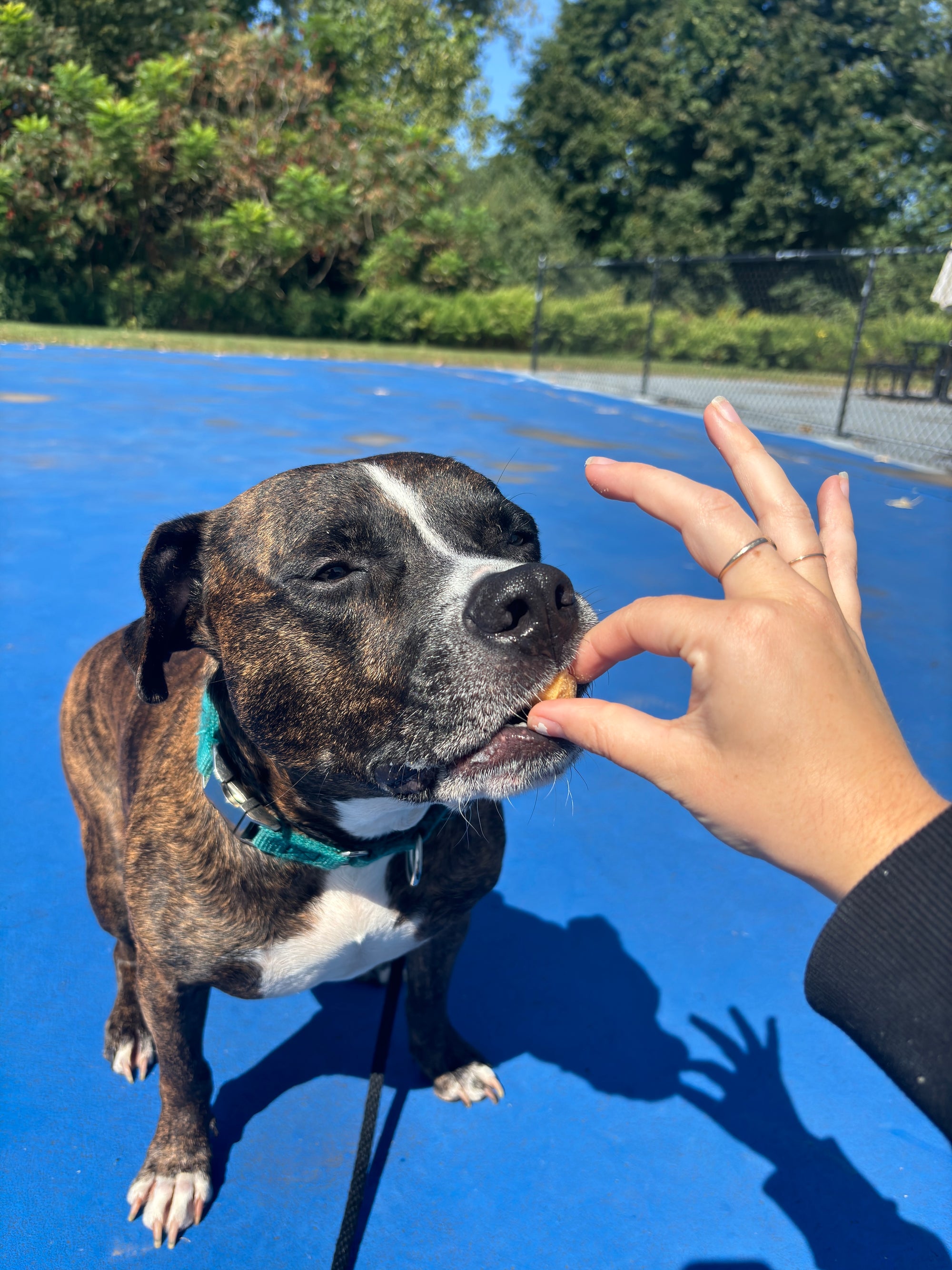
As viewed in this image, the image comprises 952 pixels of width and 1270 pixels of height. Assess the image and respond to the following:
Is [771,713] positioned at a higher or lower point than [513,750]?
higher

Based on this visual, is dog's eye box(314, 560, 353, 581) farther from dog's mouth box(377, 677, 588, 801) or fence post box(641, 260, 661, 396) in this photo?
fence post box(641, 260, 661, 396)

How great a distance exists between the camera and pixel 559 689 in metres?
1.56

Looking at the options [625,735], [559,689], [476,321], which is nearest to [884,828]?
[625,735]

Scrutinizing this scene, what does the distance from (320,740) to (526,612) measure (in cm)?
49

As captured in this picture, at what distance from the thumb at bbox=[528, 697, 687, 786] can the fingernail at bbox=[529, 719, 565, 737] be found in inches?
0.5

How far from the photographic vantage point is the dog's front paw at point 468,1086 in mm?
2145

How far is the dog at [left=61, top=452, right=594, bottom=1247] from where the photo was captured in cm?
160

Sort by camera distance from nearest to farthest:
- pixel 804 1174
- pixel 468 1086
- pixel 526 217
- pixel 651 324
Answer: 1. pixel 804 1174
2. pixel 468 1086
3. pixel 651 324
4. pixel 526 217

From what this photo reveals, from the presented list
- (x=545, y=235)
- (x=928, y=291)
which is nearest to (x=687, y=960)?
(x=928, y=291)

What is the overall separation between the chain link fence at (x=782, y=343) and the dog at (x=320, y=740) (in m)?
10.4

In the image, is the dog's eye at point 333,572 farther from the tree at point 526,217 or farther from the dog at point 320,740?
the tree at point 526,217

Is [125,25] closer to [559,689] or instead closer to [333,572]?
[333,572]

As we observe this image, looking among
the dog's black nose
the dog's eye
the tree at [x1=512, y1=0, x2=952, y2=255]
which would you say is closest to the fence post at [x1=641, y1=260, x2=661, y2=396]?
the dog's eye

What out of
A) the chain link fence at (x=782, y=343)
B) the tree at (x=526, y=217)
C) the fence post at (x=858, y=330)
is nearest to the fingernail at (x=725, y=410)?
the chain link fence at (x=782, y=343)
